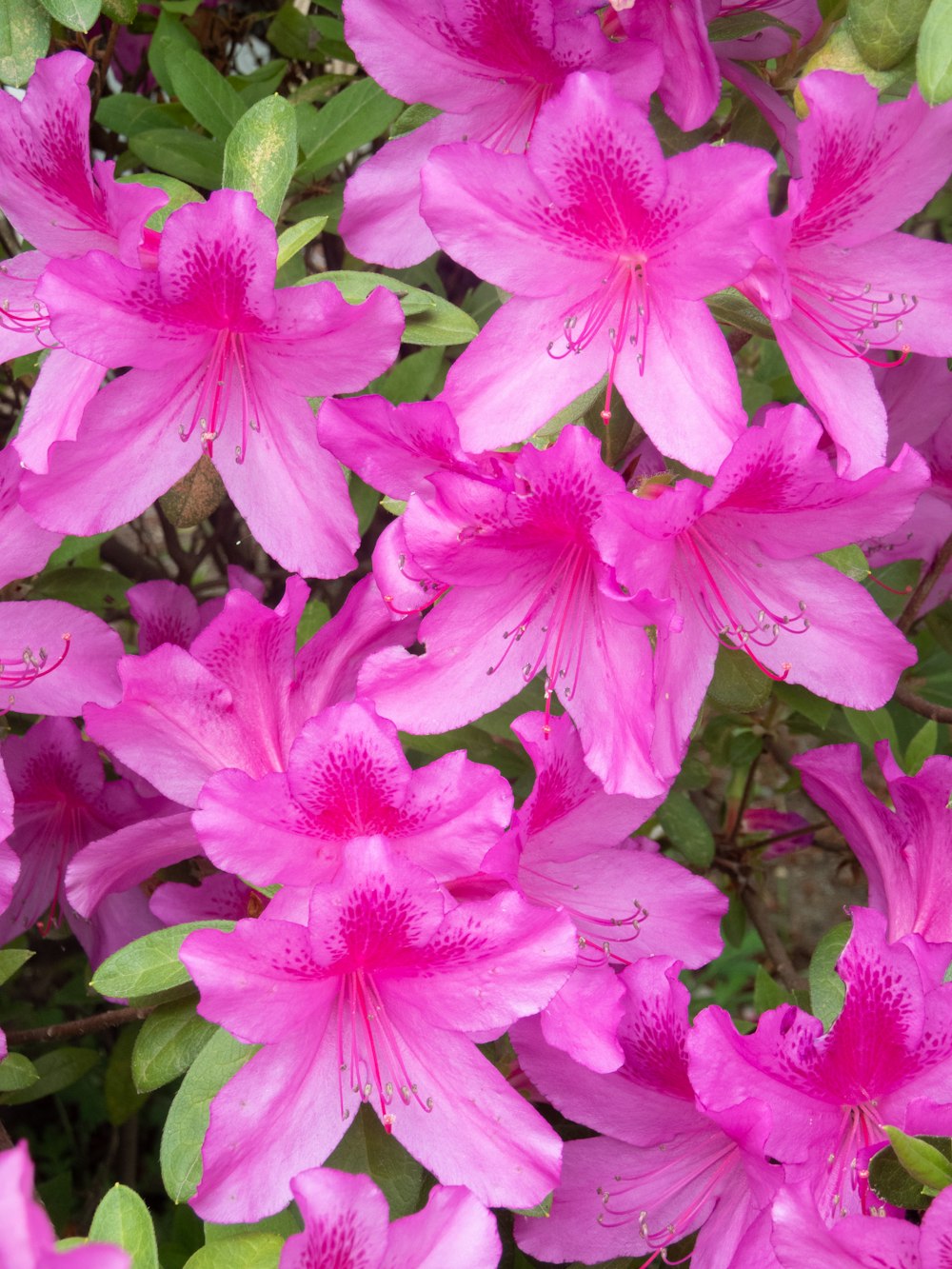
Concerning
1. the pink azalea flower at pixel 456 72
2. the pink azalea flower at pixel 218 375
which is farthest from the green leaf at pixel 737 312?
the pink azalea flower at pixel 218 375

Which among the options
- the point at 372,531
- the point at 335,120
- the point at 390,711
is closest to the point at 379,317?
the point at 390,711

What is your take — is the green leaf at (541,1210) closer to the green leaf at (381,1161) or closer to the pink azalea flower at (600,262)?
the green leaf at (381,1161)

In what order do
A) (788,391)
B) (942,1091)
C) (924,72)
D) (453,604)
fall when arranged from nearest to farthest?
(924,72)
(942,1091)
(453,604)
(788,391)

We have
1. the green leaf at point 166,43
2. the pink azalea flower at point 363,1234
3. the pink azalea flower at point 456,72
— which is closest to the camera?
the pink azalea flower at point 363,1234

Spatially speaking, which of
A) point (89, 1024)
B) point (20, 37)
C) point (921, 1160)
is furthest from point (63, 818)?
point (921, 1160)

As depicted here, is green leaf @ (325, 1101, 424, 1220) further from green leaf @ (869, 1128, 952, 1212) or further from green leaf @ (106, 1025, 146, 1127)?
green leaf @ (106, 1025, 146, 1127)

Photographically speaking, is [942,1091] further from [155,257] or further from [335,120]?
[335,120]
